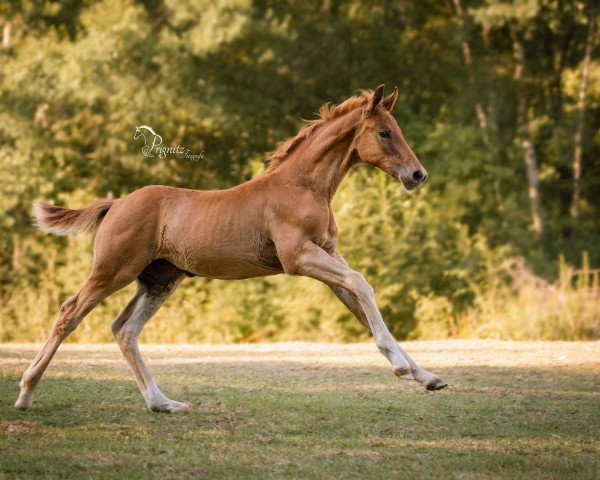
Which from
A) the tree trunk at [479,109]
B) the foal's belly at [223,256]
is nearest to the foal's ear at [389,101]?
the foal's belly at [223,256]

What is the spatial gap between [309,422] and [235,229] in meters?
1.82

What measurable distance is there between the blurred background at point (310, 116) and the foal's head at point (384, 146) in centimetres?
988

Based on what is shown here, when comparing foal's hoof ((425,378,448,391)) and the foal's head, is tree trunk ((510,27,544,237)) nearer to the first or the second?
the foal's head

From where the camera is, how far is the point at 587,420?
24.8 ft

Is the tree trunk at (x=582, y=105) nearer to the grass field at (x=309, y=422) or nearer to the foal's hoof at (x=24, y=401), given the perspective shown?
the grass field at (x=309, y=422)

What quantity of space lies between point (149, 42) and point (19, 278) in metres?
7.35

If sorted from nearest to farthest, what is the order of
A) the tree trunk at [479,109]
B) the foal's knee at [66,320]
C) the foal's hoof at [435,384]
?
the foal's hoof at [435,384], the foal's knee at [66,320], the tree trunk at [479,109]

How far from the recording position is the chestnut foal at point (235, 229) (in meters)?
7.98

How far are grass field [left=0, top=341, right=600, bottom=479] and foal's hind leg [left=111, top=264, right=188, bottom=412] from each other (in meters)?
0.17

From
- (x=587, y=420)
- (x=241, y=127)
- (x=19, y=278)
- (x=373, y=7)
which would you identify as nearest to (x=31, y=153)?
(x=19, y=278)

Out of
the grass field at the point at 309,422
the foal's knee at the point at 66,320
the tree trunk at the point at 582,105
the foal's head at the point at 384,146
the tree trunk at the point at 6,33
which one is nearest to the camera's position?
the grass field at the point at 309,422

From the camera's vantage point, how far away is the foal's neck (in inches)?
326

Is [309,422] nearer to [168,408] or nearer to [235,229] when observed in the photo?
[168,408]

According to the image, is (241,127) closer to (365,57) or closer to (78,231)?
(365,57)
